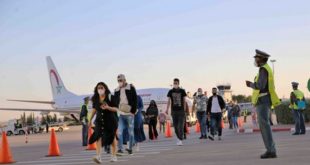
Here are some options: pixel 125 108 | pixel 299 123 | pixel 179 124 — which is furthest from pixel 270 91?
pixel 299 123

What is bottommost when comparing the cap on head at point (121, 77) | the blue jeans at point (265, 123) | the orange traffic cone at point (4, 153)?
the orange traffic cone at point (4, 153)

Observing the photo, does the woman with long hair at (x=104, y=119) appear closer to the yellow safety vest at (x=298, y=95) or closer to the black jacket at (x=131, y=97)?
the black jacket at (x=131, y=97)

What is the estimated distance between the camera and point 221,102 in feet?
57.2

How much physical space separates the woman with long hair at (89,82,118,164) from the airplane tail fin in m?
51.0

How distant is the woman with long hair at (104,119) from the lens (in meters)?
10.5

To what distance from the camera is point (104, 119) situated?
418 inches

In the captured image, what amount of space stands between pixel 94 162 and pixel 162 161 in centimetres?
156

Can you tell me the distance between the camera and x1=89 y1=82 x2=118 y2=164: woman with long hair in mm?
10484

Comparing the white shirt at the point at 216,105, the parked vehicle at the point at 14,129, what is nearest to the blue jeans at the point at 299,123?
the white shirt at the point at 216,105

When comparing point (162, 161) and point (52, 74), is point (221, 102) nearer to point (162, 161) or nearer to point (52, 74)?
point (162, 161)

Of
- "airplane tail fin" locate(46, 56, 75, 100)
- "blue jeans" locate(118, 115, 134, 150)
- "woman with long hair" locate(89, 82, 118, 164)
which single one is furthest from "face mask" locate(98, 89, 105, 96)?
"airplane tail fin" locate(46, 56, 75, 100)

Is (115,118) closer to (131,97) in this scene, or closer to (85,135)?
(131,97)

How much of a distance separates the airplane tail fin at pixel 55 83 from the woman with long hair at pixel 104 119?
50977 mm

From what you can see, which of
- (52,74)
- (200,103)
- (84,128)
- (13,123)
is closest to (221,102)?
(200,103)
